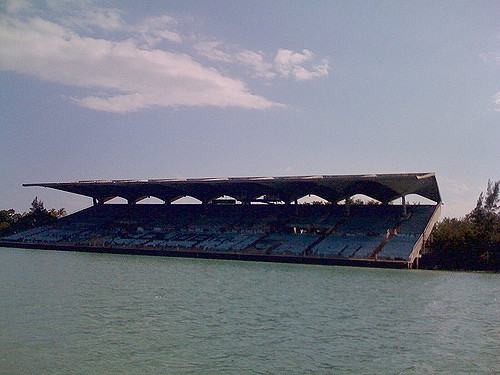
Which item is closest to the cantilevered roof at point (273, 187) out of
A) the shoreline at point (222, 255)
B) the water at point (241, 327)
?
the shoreline at point (222, 255)

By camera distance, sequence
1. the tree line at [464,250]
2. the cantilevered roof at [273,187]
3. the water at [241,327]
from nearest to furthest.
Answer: the water at [241,327] < the tree line at [464,250] < the cantilevered roof at [273,187]

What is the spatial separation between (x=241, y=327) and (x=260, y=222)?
2119 inches

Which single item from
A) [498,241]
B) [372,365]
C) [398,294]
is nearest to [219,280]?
[398,294]

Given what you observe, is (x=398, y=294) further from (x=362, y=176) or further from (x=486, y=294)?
(x=362, y=176)

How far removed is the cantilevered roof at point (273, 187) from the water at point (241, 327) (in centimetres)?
2900

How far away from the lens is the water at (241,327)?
15.8 m

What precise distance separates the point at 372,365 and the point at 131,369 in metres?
6.96

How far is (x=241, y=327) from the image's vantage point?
2070 centimetres

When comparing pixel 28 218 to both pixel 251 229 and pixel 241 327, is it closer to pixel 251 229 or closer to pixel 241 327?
pixel 251 229

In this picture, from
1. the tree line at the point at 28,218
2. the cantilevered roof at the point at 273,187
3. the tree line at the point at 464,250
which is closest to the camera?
the tree line at the point at 464,250

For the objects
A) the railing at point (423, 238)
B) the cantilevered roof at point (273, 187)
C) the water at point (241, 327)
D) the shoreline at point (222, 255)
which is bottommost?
the water at point (241, 327)

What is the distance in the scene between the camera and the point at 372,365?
16047mm

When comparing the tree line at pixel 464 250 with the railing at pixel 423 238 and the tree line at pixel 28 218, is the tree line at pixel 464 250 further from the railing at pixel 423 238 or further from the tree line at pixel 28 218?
the tree line at pixel 28 218

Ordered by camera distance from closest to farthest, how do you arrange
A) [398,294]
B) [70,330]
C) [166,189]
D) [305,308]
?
[70,330]
[305,308]
[398,294]
[166,189]
